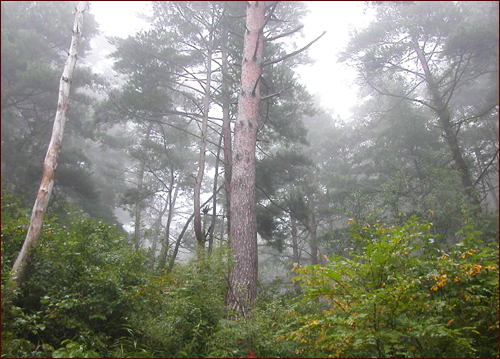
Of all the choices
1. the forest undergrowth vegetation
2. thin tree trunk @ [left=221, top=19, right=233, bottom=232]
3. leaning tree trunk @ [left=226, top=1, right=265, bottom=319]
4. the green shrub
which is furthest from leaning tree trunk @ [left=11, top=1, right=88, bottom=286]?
thin tree trunk @ [left=221, top=19, right=233, bottom=232]

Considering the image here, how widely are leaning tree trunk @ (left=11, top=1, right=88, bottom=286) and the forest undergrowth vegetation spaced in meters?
0.15

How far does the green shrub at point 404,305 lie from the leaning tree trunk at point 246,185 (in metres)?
1.82

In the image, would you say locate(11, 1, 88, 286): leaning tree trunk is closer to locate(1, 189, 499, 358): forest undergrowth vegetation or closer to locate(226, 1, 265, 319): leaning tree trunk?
locate(1, 189, 499, 358): forest undergrowth vegetation

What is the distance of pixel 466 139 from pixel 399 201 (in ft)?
9.30

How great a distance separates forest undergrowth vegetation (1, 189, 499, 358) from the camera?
3.18 metres

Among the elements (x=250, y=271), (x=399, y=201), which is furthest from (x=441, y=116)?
(x=250, y=271)

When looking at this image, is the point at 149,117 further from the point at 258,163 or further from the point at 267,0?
the point at 267,0

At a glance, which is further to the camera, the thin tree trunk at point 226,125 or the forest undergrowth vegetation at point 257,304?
the thin tree trunk at point 226,125

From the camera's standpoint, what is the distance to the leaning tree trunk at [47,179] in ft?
14.9

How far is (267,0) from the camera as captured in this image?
25.0 ft

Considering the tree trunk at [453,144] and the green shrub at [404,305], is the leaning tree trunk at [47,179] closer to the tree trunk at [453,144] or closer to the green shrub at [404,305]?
the green shrub at [404,305]

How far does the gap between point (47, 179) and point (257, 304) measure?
427 cm

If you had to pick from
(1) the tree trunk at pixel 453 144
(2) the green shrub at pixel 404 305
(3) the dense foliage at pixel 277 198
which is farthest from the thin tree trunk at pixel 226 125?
(2) the green shrub at pixel 404 305

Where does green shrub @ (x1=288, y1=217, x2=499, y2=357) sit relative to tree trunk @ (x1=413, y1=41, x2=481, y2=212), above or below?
below
